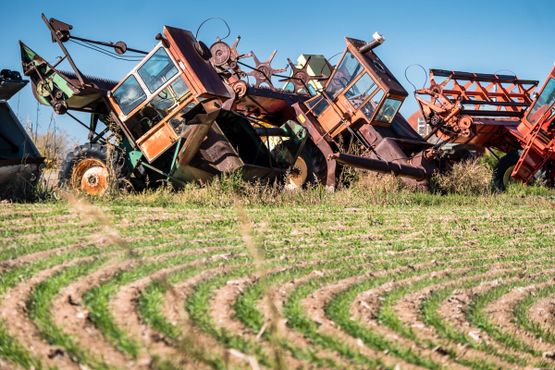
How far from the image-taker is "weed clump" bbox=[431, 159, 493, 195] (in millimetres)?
16750

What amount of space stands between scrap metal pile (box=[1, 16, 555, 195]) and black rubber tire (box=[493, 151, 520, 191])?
351 mm

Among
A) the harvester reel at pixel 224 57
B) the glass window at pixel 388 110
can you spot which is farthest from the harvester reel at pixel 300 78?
the harvester reel at pixel 224 57

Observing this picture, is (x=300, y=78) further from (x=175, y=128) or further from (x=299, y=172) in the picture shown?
(x=175, y=128)

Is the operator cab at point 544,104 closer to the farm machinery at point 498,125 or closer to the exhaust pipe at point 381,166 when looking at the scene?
the farm machinery at point 498,125

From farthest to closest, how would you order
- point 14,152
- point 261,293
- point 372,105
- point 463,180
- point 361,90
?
point 463,180
point 361,90
point 372,105
point 14,152
point 261,293

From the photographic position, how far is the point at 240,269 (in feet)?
21.2

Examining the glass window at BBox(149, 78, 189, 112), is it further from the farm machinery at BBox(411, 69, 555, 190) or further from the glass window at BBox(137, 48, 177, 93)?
the farm machinery at BBox(411, 69, 555, 190)

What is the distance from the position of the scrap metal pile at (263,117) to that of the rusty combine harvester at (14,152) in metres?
1.18

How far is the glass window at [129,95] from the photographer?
13.2 metres

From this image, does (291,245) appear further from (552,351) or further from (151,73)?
(151,73)

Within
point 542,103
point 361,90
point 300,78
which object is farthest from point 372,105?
point 542,103

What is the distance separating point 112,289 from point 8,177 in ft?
20.9

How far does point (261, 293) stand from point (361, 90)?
1148cm

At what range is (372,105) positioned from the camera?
16.6 m
